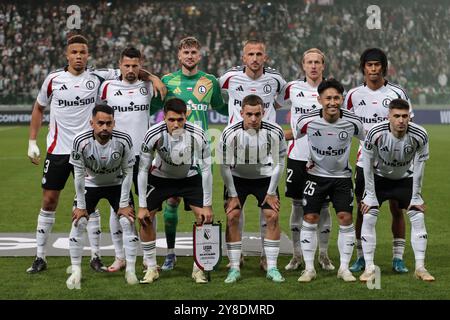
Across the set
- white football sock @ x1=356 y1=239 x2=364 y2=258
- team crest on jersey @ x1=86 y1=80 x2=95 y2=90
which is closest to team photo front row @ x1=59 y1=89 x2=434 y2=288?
white football sock @ x1=356 y1=239 x2=364 y2=258

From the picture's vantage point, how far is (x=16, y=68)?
34906mm

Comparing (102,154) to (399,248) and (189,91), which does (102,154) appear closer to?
(189,91)

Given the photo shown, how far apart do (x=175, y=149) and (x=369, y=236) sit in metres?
2.04

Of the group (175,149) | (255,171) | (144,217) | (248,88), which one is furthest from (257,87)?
(144,217)

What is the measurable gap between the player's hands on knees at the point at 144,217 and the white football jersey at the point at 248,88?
1506 mm

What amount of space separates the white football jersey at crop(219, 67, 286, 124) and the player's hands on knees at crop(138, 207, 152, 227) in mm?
1506

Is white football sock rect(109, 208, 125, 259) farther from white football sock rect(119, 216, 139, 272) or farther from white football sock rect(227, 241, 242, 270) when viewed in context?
white football sock rect(227, 241, 242, 270)

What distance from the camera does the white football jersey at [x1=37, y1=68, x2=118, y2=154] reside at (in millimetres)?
8320

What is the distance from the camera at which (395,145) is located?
7.54m

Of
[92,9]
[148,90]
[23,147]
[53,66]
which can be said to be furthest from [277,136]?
[92,9]

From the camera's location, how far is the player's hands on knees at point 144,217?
7586 millimetres

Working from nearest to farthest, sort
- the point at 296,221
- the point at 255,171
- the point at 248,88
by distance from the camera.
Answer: the point at 255,171 < the point at 248,88 < the point at 296,221

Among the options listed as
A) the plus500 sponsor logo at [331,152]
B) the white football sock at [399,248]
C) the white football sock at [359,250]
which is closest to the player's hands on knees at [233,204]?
the plus500 sponsor logo at [331,152]

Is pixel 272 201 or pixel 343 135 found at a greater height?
pixel 343 135
